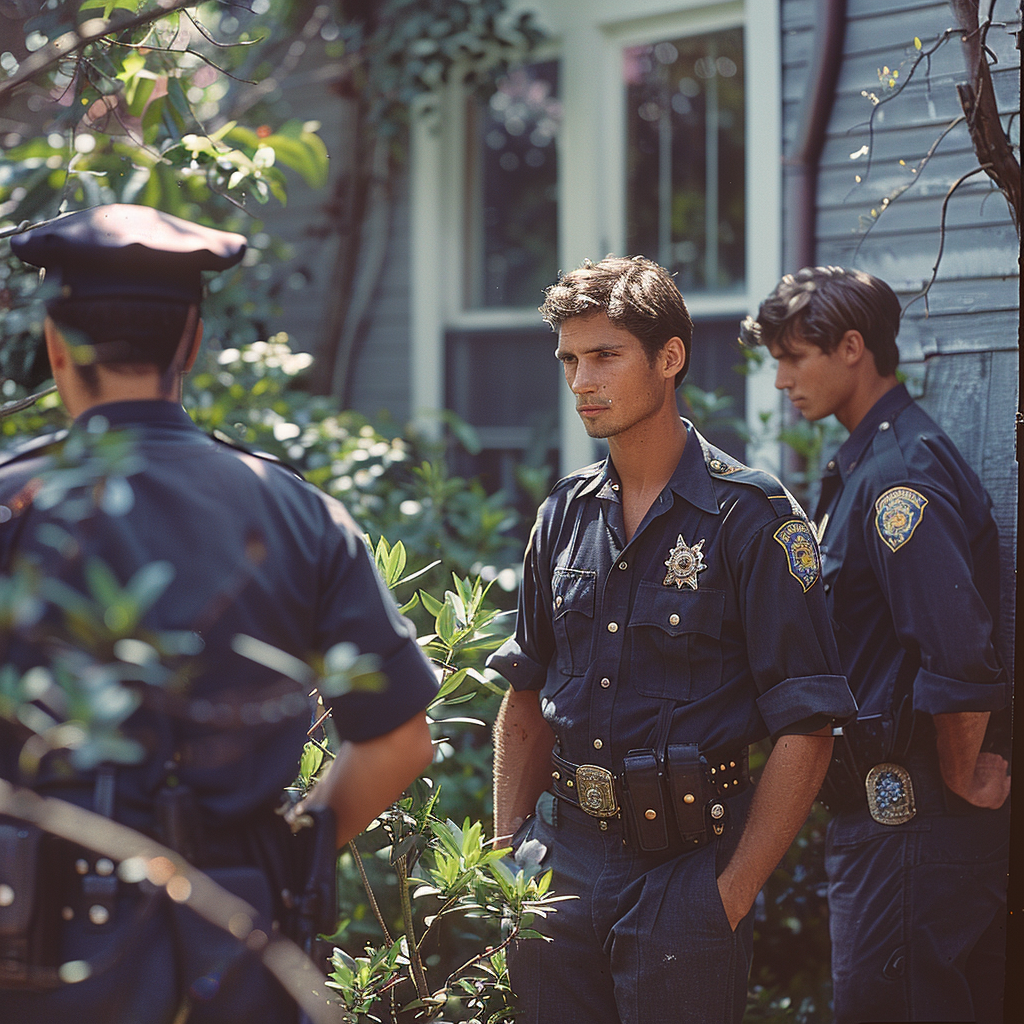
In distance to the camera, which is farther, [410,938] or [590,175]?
[590,175]

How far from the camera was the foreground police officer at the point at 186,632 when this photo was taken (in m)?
1.53

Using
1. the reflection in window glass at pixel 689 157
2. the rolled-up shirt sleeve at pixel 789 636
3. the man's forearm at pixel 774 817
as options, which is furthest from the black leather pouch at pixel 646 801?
the reflection in window glass at pixel 689 157

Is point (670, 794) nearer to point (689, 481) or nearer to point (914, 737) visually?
point (689, 481)

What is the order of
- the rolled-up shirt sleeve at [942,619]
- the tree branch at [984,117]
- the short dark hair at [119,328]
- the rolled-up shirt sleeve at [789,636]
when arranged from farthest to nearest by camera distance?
the tree branch at [984,117] → the rolled-up shirt sleeve at [942,619] → the rolled-up shirt sleeve at [789,636] → the short dark hair at [119,328]

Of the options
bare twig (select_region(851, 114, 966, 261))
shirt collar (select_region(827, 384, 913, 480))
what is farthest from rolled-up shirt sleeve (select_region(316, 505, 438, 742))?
bare twig (select_region(851, 114, 966, 261))

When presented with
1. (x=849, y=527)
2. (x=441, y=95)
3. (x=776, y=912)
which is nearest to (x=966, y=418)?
(x=849, y=527)

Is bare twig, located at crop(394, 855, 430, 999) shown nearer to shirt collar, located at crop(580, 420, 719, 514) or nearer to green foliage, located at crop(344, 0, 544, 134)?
shirt collar, located at crop(580, 420, 719, 514)

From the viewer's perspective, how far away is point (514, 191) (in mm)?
6207

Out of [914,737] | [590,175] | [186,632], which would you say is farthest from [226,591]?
[590,175]

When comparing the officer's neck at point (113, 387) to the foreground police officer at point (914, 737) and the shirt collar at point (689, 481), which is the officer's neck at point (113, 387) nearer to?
the shirt collar at point (689, 481)

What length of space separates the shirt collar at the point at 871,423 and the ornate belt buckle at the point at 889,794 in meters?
0.73

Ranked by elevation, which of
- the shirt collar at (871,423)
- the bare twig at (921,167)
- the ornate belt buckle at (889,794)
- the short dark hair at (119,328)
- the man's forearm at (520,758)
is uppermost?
the bare twig at (921,167)

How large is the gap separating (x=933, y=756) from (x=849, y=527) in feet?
1.89

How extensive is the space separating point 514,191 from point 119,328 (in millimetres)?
4857
